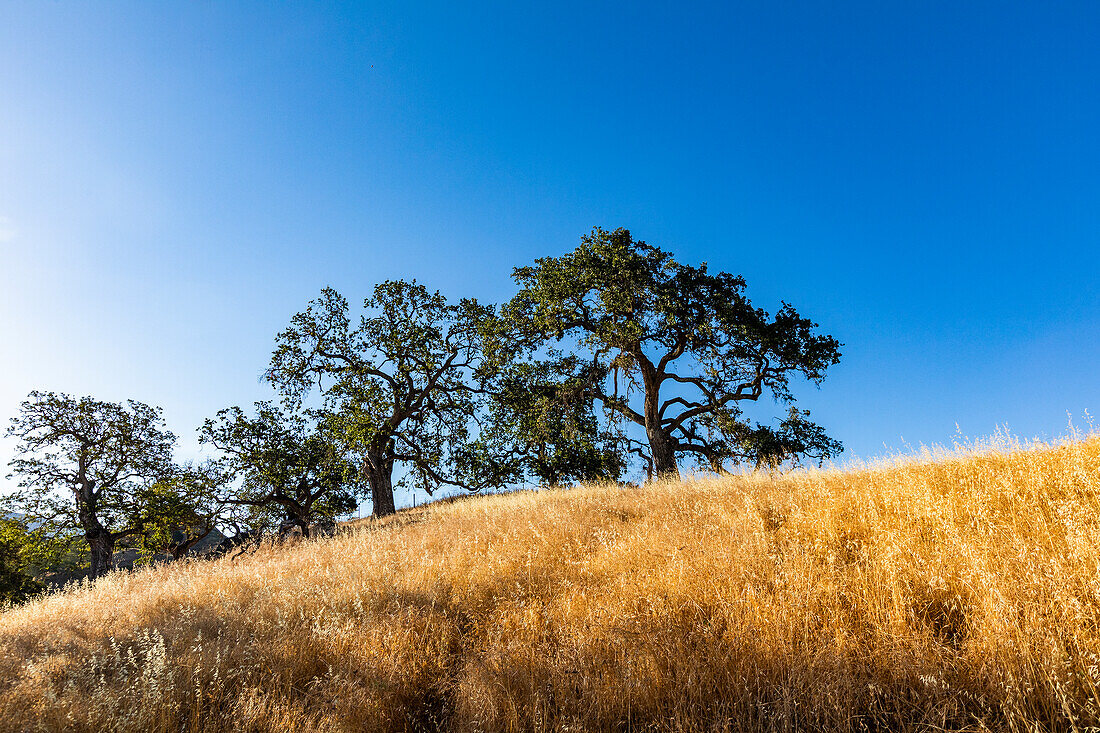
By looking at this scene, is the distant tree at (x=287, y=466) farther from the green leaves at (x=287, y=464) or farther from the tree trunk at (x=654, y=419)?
the tree trunk at (x=654, y=419)

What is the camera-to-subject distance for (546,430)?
651 inches

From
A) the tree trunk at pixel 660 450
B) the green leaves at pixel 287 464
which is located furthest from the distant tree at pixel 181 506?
the tree trunk at pixel 660 450

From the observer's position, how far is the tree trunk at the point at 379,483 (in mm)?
19203

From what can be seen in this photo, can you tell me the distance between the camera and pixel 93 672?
4391 mm

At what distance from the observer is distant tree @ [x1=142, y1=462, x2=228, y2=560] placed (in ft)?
66.2

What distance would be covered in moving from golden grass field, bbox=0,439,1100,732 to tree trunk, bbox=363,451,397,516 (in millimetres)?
12141

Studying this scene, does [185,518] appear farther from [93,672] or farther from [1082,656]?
[1082,656]

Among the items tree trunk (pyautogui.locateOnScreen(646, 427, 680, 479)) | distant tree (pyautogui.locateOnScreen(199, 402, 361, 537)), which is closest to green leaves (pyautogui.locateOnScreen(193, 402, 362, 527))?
distant tree (pyautogui.locateOnScreen(199, 402, 361, 537))

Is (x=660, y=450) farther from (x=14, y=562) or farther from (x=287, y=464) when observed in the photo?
(x=14, y=562)

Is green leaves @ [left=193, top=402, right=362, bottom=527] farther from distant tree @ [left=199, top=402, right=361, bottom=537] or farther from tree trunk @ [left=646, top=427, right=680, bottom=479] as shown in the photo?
tree trunk @ [left=646, top=427, right=680, bottom=479]

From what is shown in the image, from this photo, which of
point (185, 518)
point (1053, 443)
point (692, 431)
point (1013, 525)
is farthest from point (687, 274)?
point (185, 518)

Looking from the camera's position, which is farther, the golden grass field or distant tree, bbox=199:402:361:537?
distant tree, bbox=199:402:361:537

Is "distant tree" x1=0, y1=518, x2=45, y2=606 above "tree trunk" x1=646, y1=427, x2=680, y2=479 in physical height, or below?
below

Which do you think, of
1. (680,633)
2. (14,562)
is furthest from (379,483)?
(14,562)
